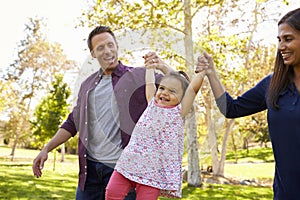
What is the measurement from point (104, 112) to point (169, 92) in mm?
532

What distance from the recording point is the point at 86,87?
274 centimetres

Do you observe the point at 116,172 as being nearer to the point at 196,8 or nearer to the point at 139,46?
the point at 139,46

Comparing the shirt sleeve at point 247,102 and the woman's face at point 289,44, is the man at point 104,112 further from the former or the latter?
the woman's face at point 289,44

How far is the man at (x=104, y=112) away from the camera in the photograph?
8.04ft

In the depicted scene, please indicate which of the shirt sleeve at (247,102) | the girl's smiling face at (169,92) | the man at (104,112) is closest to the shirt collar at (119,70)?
the man at (104,112)

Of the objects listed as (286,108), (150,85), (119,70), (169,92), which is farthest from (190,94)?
(119,70)

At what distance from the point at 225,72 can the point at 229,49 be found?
0.71 m

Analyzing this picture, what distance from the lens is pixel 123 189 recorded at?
2.12m

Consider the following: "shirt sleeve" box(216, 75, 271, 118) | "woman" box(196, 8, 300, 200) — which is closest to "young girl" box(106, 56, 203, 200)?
"shirt sleeve" box(216, 75, 271, 118)

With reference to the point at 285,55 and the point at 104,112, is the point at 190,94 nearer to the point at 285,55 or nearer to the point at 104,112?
the point at 285,55

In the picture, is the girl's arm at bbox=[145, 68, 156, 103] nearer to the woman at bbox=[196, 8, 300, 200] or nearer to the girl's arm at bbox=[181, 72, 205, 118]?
the girl's arm at bbox=[181, 72, 205, 118]

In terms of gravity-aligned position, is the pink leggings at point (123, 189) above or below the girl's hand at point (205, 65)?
below

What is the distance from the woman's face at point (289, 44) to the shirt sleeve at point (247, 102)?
21cm

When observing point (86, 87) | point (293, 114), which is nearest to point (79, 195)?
point (86, 87)
